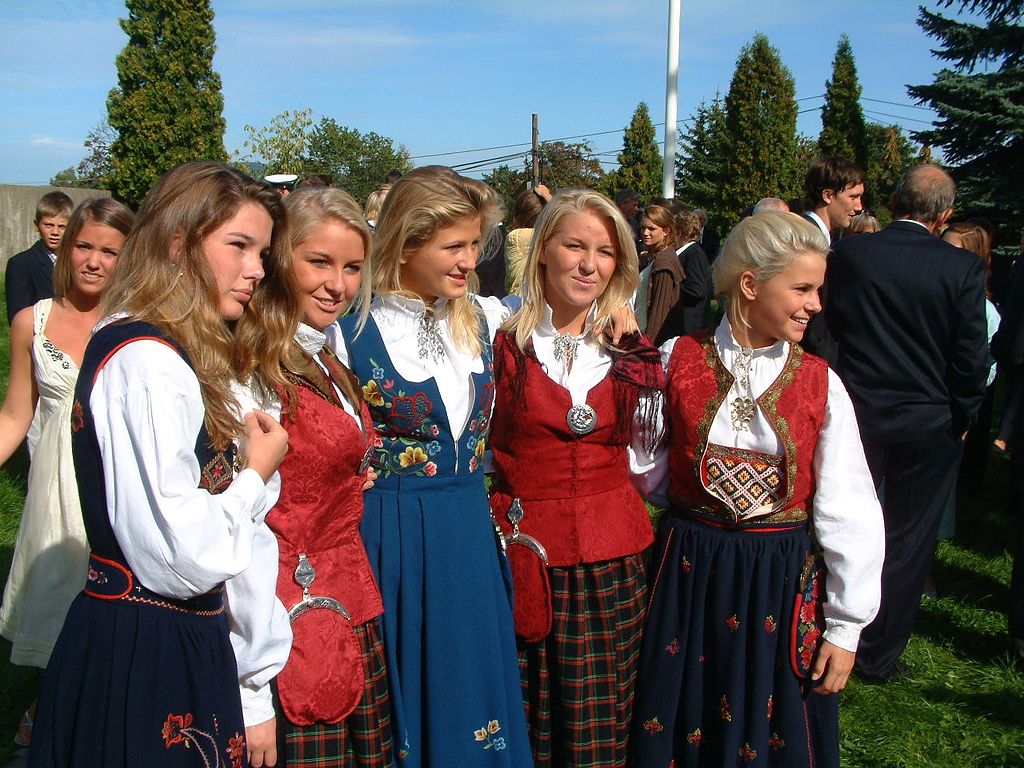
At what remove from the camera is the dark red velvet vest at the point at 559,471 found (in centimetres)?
243

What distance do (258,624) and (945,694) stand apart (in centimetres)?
292

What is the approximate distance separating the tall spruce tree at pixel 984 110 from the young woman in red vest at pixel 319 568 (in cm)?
1299

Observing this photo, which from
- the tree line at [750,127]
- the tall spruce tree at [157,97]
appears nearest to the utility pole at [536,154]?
the tree line at [750,127]

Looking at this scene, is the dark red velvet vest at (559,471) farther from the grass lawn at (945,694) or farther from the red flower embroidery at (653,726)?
the grass lawn at (945,694)

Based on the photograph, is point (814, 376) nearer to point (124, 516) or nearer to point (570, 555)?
point (570, 555)

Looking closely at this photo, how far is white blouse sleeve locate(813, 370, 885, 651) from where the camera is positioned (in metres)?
2.29

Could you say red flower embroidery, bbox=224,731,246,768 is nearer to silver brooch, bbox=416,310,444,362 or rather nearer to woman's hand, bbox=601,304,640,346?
silver brooch, bbox=416,310,444,362

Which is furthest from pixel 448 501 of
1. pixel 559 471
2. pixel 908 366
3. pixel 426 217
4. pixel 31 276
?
pixel 31 276

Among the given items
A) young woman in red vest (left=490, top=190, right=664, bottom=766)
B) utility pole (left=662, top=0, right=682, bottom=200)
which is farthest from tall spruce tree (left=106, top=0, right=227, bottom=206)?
young woman in red vest (left=490, top=190, right=664, bottom=766)

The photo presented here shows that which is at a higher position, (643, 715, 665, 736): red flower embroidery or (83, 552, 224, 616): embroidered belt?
(83, 552, 224, 616): embroidered belt

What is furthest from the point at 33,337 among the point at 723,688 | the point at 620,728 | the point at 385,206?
the point at 723,688

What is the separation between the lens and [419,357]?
237cm

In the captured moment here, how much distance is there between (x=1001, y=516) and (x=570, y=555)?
439cm

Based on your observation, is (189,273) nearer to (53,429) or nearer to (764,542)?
(764,542)
